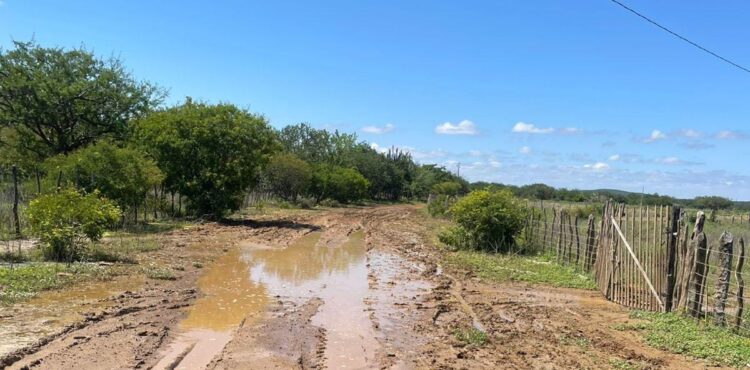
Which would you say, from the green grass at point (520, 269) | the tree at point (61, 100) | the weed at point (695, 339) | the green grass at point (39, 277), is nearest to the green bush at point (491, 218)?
the green grass at point (520, 269)

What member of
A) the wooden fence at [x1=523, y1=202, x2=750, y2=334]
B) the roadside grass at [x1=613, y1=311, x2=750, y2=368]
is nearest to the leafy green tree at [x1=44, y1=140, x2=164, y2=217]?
the wooden fence at [x1=523, y1=202, x2=750, y2=334]

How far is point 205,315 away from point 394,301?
3572mm

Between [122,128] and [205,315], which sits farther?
[122,128]

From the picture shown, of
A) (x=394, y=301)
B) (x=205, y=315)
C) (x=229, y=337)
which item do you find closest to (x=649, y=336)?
(x=394, y=301)

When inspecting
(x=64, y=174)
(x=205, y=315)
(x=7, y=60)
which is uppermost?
(x=7, y=60)

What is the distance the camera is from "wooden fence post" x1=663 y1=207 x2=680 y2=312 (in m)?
9.77

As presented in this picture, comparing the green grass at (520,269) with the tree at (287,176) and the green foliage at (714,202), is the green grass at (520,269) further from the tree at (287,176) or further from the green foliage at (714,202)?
the green foliage at (714,202)

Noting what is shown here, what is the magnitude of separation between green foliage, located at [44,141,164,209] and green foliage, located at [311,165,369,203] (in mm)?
28729

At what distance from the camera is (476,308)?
33.5ft

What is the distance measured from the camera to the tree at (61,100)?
82.4 feet

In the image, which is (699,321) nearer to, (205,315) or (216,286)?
(205,315)

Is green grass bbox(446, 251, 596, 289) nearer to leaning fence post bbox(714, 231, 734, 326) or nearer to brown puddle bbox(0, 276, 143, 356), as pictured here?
leaning fence post bbox(714, 231, 734, 326)

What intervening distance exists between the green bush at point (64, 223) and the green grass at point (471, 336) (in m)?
8.57

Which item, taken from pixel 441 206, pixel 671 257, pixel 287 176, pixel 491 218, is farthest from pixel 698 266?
pixel 287 176
